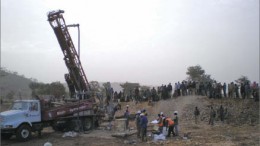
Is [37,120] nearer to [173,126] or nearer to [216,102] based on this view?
[173,126]

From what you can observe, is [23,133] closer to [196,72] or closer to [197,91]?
[197,91]

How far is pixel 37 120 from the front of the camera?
59.1 ft

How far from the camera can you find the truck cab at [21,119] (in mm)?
16484

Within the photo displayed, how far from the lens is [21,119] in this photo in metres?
17.0

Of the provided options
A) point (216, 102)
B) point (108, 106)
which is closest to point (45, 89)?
point (108, 106)

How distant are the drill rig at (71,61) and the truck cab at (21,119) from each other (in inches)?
162

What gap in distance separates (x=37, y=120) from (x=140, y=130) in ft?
20.1

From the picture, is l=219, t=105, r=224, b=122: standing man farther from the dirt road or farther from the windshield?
the windshield

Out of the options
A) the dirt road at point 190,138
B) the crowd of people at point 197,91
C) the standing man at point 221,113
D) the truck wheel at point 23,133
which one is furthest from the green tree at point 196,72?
the truck wheel at point 23,133

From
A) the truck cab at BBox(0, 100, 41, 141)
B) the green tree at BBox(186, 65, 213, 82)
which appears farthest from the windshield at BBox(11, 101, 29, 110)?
the green tree at BBox(186, 65, 213, 82)

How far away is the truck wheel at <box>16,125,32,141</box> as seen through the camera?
16672 mm

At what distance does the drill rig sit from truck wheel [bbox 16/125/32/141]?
5250mm

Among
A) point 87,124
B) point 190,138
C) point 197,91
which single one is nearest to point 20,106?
point 87,124

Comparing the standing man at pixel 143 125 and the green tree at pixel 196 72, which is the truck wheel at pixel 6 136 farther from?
the green tree at pixel 196 72
